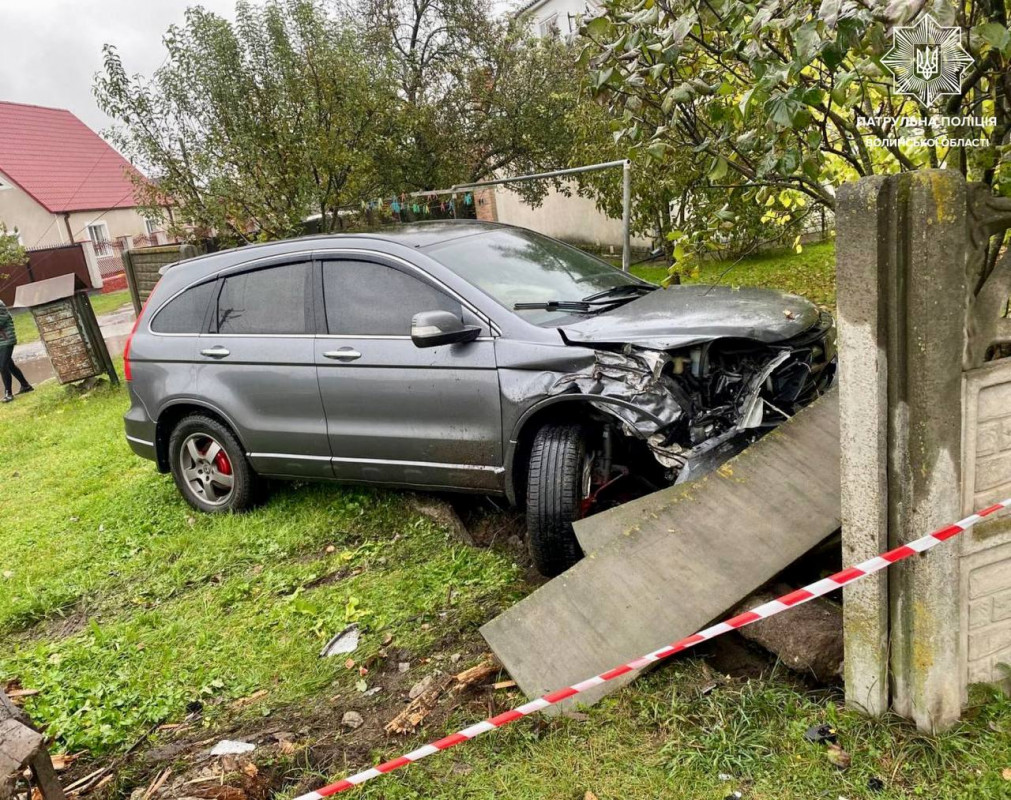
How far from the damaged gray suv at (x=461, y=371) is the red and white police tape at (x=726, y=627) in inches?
39.5

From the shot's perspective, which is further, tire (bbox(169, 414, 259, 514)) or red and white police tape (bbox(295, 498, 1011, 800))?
tire (bbox(169, 414, 259, 514))

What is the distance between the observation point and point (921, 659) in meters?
2.45

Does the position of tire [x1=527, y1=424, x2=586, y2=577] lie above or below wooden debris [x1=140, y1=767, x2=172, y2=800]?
above

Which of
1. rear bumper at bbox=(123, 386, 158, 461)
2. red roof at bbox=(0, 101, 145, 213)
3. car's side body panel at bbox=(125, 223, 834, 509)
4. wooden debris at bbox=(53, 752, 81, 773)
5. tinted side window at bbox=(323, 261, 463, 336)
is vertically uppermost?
red roof at bbox=(0, 101, 145, 213)

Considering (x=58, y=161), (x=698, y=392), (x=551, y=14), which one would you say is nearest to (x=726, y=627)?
(x=698, y=392)

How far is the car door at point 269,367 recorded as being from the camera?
4727 millimetres

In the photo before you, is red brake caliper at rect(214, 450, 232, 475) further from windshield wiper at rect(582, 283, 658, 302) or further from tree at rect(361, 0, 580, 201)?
tree at rect(361, 0, 580, 201)

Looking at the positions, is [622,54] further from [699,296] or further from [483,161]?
[483,161]

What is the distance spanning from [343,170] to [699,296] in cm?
692

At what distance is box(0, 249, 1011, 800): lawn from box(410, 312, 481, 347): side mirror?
1210 millimetres

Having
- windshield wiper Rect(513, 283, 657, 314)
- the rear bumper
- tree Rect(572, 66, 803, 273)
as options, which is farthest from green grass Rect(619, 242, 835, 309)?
the rear bumper

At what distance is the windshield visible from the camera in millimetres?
4289

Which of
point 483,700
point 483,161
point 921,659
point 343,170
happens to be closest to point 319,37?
point 343,170

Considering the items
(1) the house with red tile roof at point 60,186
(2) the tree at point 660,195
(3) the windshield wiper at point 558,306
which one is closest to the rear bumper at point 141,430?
(3) the windshield wiper at point 558,306
